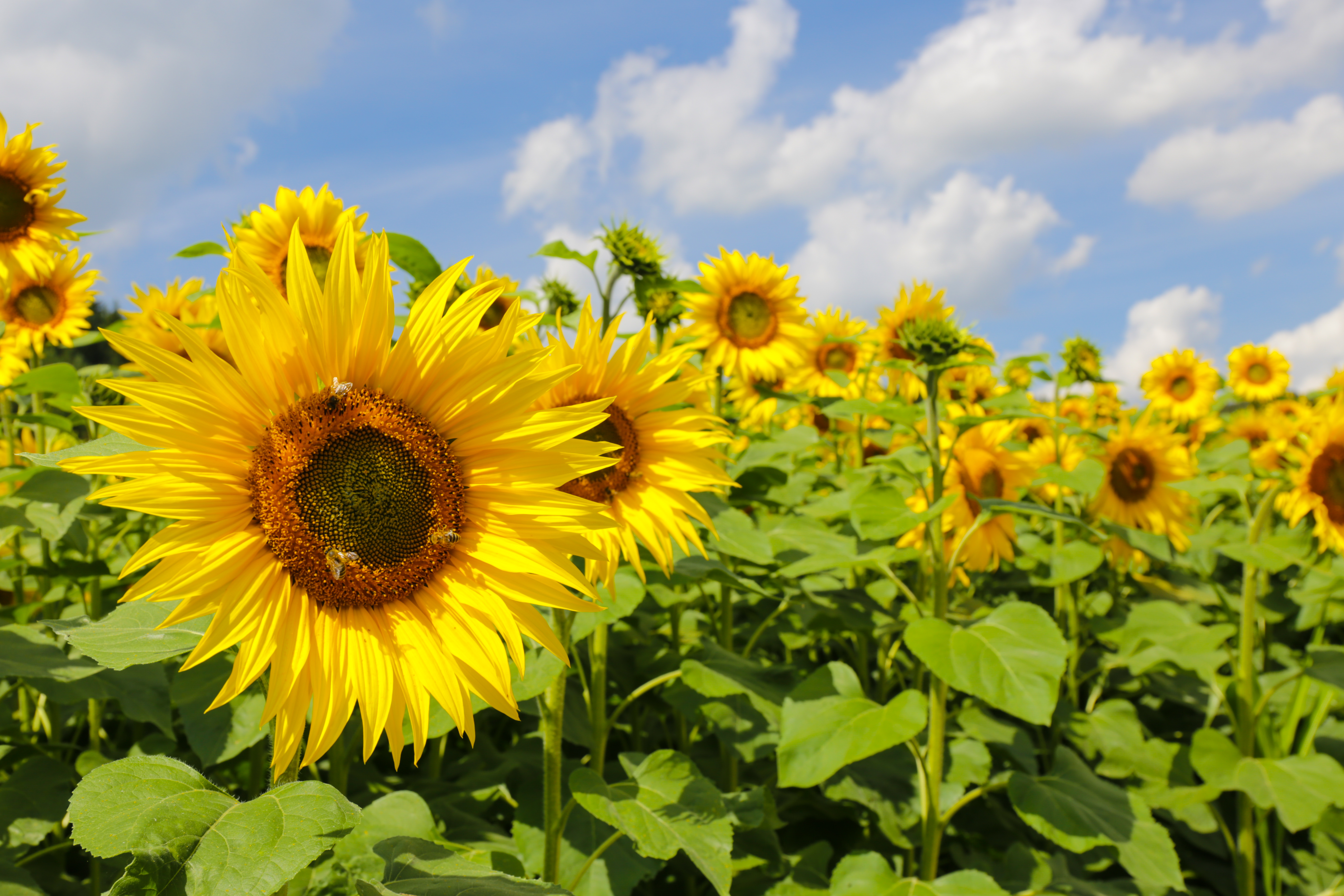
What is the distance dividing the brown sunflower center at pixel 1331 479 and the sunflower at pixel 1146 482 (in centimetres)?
59

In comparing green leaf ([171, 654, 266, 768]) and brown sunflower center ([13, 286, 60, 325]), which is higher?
brown sunflower center ([13, 286, 60, 325])

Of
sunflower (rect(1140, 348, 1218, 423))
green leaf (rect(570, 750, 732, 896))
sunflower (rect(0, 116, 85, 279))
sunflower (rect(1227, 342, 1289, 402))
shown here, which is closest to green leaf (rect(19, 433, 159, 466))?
green leaf (rect(570, 750, 732, 896))

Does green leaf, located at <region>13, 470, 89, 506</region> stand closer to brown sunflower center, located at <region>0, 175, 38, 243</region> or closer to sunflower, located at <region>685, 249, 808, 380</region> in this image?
brown sunflower center, located at <region>0, 175, 38, 243</region>

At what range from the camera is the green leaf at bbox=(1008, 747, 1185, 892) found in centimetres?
262

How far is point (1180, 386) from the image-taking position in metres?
8.50

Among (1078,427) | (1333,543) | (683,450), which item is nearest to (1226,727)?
(1333,543)

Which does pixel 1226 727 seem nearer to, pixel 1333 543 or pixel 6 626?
pixel 1333 543

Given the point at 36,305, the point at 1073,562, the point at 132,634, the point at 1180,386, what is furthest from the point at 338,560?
the point at 1180,386

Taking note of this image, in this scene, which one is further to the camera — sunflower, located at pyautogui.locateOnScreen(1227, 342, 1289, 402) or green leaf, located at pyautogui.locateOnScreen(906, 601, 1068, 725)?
sunflower, located at pyautogui.locateOnScreen(1227, 342, 1289, 402)

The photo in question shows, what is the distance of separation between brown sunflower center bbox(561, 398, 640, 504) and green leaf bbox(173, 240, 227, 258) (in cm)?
93

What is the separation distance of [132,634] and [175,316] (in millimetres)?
2810

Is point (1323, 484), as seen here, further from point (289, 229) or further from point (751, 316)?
point (289, 229)

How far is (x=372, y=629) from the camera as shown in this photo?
150 cm

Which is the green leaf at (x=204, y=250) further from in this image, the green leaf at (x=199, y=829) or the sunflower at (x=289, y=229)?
the green leaf at (x=199, y=829)
